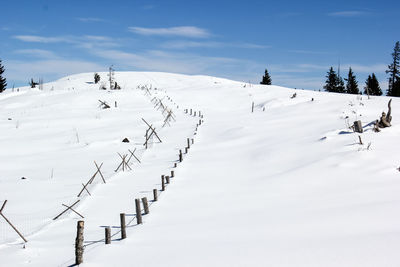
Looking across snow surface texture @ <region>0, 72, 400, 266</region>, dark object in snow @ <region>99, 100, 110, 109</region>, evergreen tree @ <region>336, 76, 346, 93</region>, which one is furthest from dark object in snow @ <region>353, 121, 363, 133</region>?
evergreen tree @ <region>336, 76, 346, 93</region>

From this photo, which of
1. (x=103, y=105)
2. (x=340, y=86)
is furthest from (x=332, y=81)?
(x=103, y=105)

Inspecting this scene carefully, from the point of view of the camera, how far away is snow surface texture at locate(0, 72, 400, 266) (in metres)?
5.57

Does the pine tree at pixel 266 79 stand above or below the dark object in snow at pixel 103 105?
above

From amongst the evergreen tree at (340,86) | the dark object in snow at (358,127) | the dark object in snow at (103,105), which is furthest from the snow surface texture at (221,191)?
the evergreen tree at (340,86)

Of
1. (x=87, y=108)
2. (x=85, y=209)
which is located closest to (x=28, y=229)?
(x=85, y=209)

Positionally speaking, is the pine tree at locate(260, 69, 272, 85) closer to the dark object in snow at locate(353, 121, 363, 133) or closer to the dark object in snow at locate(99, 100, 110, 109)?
the dark object in snow at locate(99, 100, 110, 109)

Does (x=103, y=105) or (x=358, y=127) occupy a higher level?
(x=103, y=105)

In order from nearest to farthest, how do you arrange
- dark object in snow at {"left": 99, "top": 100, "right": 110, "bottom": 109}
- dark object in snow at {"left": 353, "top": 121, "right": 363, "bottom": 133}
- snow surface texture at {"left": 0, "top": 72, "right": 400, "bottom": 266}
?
snow surface texture at {"left": 0, "top": 72, "right": 400, "bottom": 266} < dark object in snow at {"left": 353, "top": 121, "right": 363, "bottom": 133} < dark object in snow at {"left": 99, "top": 100, "right": 110, "bottom": 109}

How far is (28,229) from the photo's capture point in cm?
839

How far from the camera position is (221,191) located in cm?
946

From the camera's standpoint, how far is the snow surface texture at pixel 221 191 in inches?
219

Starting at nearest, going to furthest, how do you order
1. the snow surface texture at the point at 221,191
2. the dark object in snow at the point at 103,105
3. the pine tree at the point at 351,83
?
1. the snow surface texture at the point at 221,191
2. the dark object in snow at the point at 103,105
3. the pine tree at the point at 351,83

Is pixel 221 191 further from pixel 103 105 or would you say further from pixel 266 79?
pixel 266 79

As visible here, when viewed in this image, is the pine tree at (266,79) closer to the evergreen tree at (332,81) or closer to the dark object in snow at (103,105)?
the evergreen tree at (332,81)
